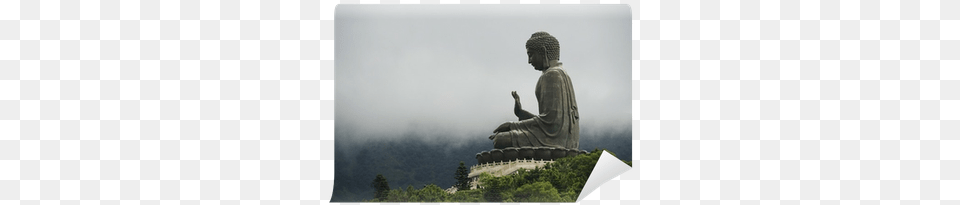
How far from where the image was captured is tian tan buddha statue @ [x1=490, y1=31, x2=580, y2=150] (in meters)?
21.9

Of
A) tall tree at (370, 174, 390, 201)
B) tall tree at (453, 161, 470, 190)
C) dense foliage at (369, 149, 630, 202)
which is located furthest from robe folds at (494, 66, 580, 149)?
tall tree at (370, 174, 390, 201)

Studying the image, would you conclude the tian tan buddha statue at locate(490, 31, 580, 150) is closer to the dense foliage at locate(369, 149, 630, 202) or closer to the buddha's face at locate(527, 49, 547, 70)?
the buddha's face at locate(527, 49, 547, 70)

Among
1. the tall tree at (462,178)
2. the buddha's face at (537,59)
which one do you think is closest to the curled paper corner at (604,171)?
the buddha's face at (537,59)

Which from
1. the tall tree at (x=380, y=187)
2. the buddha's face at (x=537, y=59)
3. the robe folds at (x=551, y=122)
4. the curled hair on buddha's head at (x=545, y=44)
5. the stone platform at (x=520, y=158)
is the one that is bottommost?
the tall tree at (x=380, y=187)

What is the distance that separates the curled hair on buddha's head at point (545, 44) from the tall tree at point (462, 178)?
1806 mm

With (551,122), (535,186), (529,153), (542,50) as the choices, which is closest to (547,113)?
(551,122)

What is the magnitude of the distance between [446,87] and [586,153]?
2.03 m

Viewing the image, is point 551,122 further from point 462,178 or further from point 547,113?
point 462,178

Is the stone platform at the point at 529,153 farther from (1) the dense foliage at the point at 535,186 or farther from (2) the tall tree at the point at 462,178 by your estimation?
(2) the tall tree at the point at 462,178

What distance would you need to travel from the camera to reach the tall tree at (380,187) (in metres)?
22.1

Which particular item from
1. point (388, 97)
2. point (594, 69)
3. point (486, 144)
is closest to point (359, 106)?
point (388, 97)

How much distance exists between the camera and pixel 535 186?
2164 centimetres

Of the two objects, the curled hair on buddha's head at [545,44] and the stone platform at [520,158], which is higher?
the curled hair on buddha's head at [545,44]

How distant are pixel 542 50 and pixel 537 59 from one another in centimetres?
14
